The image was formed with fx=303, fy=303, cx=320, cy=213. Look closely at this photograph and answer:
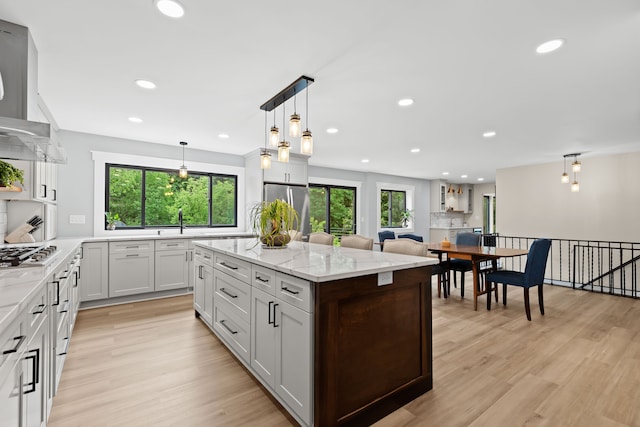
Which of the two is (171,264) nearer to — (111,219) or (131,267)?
(131,267)

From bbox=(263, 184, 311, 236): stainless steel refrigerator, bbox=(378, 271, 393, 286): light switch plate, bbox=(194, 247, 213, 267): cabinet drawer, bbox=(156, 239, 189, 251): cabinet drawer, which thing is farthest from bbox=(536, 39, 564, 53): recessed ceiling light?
bbox=(156, 239, 189, 251): cabinet drawer

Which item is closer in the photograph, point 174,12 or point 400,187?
point 174,12

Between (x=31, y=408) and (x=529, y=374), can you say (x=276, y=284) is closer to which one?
(x=31, y=408)

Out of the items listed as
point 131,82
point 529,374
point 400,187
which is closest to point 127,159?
point 131,82

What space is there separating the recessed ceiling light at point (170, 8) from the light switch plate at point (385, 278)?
193 cm

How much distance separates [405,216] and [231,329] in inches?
Result: 290

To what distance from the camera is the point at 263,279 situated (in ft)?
6.53

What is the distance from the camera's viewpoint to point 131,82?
8.94 feet

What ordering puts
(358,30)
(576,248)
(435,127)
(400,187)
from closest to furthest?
1. (358,30)
2. (435,127)
3. (576,248)
4. (400,187)

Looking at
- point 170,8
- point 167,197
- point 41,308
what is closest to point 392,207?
point 167,197

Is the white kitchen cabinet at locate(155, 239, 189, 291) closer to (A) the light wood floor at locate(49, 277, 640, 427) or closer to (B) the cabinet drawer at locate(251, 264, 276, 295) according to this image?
(A) the light wood floor at locate(49, 277, 640, 427)

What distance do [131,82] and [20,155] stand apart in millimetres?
1029

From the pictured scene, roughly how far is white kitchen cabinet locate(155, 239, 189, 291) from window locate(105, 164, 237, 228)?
0.77 m

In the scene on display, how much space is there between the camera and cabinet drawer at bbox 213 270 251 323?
2217 millimetres
